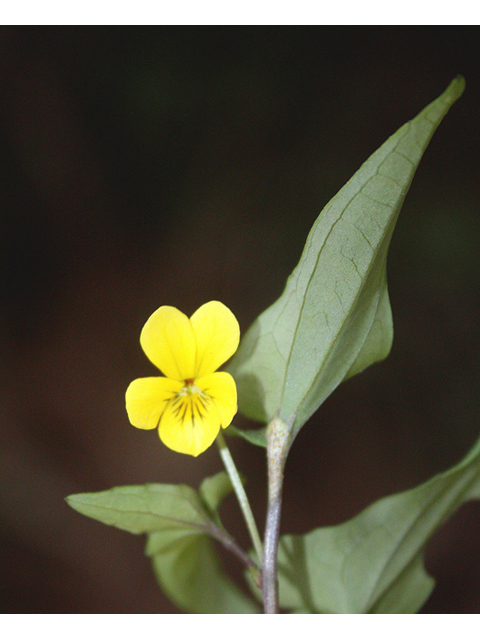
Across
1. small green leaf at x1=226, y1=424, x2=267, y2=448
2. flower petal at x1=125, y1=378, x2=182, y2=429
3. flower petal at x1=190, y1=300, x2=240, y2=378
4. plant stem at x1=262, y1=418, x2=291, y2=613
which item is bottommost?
plant stem at x1=262, y1=418, x2=291, y2=613

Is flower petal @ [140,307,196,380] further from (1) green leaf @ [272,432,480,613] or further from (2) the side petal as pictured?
(1) green leaf @ [272,432,480,613]

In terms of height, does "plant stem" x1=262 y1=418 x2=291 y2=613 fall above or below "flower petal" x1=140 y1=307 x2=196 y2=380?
below

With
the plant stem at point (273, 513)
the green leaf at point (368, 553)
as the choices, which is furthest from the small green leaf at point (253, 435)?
the green leaf at point (368, 553)

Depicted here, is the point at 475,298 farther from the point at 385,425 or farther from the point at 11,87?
the point at 11,87

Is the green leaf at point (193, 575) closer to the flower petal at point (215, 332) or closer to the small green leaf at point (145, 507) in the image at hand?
the small green leaf at point (145, 507)

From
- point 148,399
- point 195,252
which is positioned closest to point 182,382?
point 148,399

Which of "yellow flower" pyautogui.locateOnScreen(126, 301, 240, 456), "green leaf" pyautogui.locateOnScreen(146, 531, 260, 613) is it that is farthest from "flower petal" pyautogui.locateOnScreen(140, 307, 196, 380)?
"green leaf" pyautogui.locateOnScreen(146, 531, 260, 613)

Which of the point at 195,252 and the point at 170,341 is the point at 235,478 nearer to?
the point at 170,341
